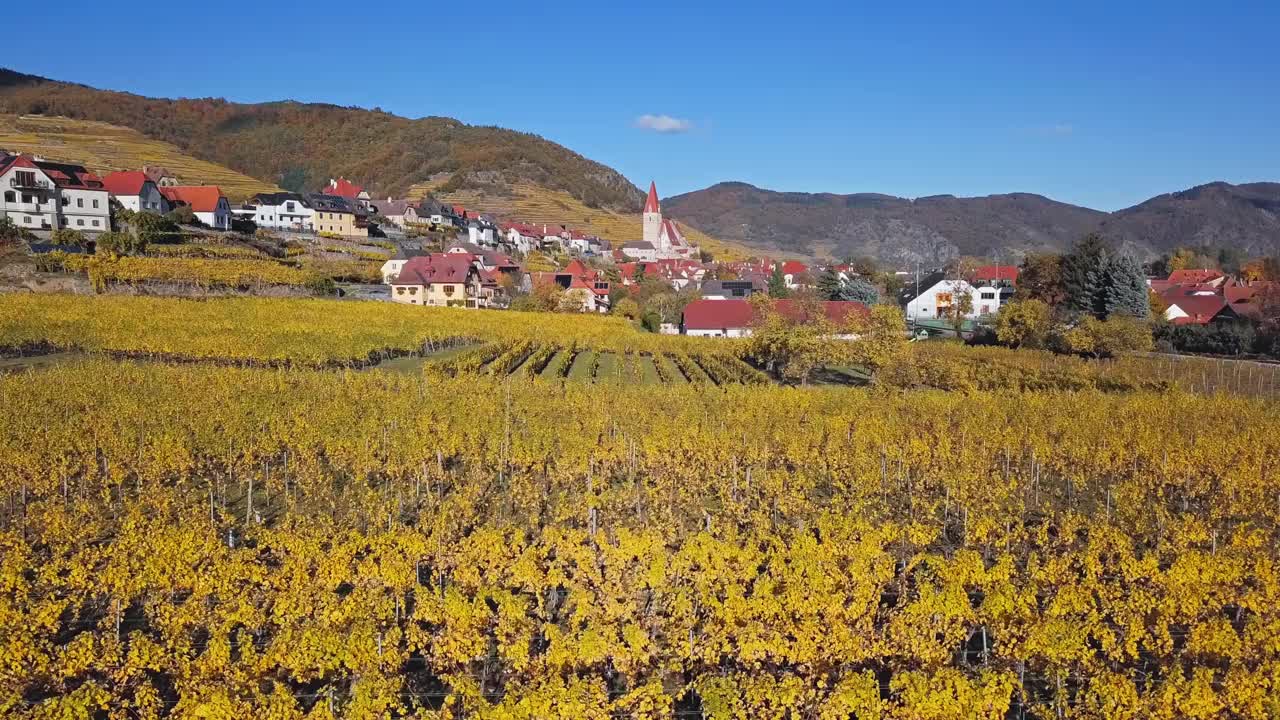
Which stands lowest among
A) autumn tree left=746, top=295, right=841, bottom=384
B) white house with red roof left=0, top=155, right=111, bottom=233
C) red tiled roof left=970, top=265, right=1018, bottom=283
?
autumn tree left=746, top=295, right=841, bottom=384

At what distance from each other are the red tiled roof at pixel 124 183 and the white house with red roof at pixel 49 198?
13.4 feet

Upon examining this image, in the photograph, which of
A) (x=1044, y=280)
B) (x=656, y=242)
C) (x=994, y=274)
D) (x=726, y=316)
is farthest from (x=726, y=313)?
(x=656, y=242)

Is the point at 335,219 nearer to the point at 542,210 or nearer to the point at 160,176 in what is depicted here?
the point at 160,176

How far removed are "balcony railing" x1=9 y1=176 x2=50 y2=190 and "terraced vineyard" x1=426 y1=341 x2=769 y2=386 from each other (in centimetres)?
4088

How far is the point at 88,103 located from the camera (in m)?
170

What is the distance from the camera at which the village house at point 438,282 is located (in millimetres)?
70125

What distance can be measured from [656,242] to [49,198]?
11881 cm

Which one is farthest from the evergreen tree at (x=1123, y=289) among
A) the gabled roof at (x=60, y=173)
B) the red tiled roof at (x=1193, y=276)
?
the gabled roof at (x=60, y=173)

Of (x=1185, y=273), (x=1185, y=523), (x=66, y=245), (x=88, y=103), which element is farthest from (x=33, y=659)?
(x=88, y=103)

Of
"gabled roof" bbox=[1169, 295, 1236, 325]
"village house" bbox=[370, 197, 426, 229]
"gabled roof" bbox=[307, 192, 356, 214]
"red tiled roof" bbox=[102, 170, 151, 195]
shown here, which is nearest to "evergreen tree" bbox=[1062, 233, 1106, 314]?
"gabled roof" bbox=[1169, 295, 1236, 325]

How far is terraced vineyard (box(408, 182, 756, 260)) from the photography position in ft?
565

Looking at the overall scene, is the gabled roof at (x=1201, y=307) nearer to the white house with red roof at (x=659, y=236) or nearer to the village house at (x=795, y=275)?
the village house at (x=795, y=275)

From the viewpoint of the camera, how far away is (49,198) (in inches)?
2430

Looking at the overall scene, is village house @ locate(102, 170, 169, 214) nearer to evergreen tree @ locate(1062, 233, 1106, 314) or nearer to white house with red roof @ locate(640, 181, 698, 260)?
evergreen tree @ locate(1062, 233, 1106, 314)
